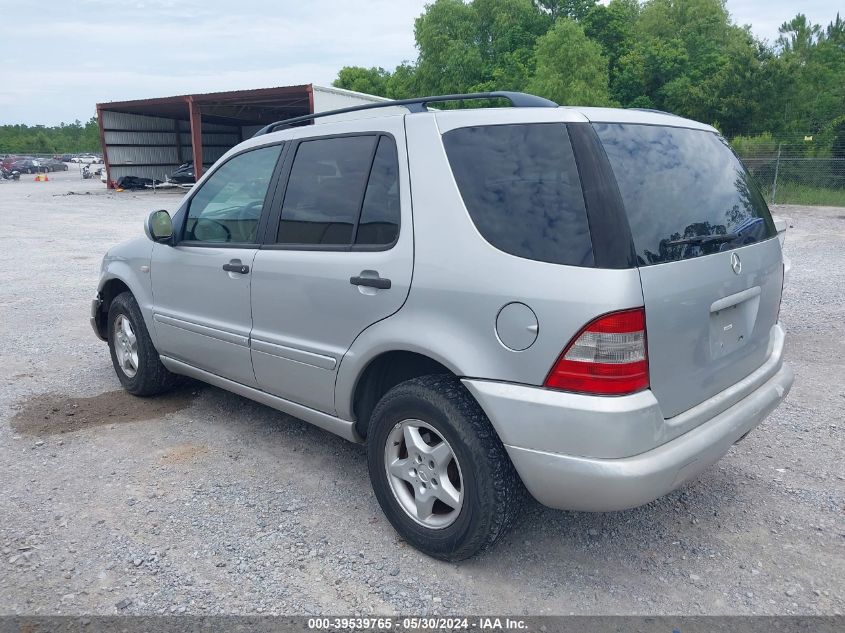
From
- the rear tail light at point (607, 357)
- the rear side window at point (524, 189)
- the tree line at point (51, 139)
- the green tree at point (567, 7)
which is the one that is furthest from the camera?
the tree line at point (51, 139)

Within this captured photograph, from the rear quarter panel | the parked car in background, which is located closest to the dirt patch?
the rear quarter panel

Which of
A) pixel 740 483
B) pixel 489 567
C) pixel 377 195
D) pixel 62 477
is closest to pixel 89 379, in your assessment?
pixel 62 477

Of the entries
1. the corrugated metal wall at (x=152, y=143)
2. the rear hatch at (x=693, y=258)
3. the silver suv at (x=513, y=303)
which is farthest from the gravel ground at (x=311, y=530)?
the corrugated metal wall at (x=152, y=143)

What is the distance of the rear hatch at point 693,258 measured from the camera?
246 cm

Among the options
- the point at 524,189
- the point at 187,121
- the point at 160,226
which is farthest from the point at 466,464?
the point at 187,121

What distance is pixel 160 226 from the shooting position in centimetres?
415

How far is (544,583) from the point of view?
2770mm

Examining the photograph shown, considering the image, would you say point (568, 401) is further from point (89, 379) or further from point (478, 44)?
point (478, 44)

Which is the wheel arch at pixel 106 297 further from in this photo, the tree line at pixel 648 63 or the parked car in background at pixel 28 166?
the parked car in background at pixel 28 166

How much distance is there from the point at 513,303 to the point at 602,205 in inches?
19.1

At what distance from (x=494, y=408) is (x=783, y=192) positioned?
2287 cm

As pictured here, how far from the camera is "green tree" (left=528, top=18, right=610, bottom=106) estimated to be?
35.0 m

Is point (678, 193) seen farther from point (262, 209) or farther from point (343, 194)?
point (262, 209)

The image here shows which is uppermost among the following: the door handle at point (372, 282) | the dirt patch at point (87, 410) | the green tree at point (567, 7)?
the green tree at point (567, 7)
